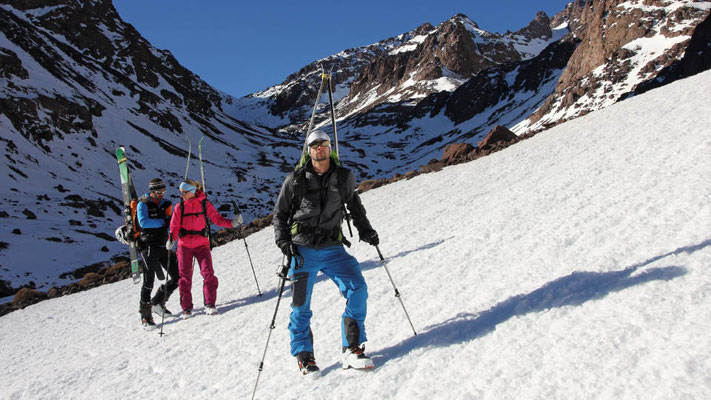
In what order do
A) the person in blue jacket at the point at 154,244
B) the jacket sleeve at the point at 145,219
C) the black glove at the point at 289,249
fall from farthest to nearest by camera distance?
1. the person in blue jacket at the point at 154,244
2. the jacket sleeve at the point at 145,219
3. the black glove at the point at 289,249

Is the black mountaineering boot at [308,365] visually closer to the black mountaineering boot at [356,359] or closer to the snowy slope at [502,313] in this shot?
the snowy slope at [502,313]

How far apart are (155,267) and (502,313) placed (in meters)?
6.60

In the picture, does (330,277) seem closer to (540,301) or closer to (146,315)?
(540,301)

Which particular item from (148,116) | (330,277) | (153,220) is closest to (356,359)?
(330,277)

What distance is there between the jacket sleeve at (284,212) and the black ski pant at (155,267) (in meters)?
4.47

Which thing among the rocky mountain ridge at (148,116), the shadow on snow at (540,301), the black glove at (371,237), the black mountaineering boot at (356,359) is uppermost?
the rocky mountain ridge at (148,116)

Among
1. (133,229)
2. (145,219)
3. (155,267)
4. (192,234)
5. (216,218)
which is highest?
(145,219)

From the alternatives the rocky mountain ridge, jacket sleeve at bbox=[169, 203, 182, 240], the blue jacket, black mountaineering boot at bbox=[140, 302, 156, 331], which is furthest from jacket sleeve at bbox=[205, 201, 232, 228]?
the rocky mountain ridge

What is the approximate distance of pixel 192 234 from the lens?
7762mm

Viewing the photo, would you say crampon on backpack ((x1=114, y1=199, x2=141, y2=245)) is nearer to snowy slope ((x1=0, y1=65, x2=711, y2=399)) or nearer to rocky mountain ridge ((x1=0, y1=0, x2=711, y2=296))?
snowy slope ((x1=0, y1=65, x2=711, y2=399))

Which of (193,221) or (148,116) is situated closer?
(193,221)

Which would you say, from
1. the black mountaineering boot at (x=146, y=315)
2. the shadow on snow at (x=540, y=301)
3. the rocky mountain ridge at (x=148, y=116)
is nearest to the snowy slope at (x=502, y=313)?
the shadow on snow at (x=540, y=301)

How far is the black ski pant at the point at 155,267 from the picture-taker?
7918 millimetres

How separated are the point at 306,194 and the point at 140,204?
4878mm
